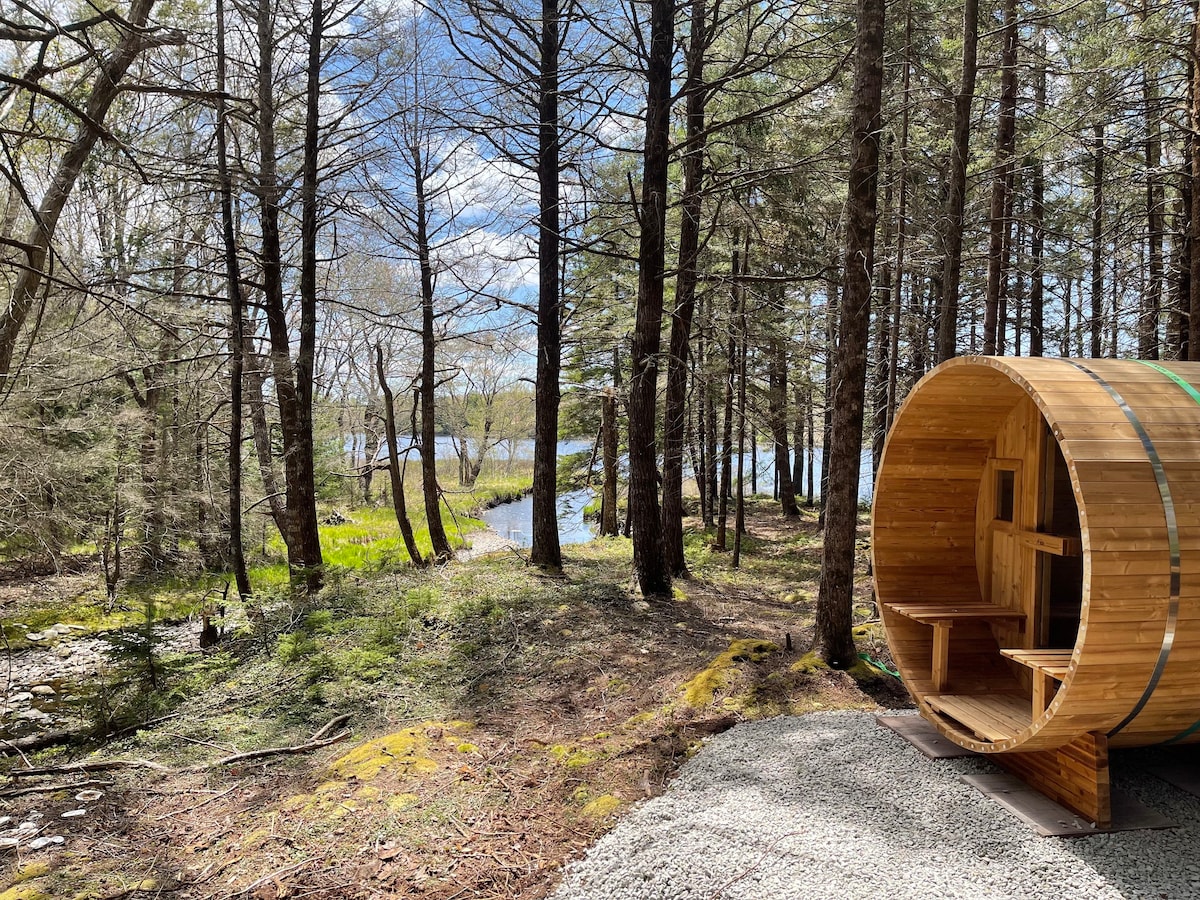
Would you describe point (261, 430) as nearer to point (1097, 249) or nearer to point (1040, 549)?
point (1040, 549)

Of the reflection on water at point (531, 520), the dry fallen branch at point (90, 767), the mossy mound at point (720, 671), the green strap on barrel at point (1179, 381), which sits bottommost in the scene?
the reflection on water at point (531, 520)

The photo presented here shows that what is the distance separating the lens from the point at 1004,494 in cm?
471

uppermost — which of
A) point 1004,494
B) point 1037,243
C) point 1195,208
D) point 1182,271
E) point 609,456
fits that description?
point 1037,243

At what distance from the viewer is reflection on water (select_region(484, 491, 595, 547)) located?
63.2 ft

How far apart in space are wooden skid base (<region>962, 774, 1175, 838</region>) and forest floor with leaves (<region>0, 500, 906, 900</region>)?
131 centimetres

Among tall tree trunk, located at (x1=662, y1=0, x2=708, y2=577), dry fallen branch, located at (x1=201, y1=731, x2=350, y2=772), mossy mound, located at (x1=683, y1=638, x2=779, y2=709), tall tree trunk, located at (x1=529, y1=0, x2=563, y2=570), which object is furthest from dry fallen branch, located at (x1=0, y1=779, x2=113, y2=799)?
tall tree trunk, located at (x1=662, y1=0, x2=708, y2=577)

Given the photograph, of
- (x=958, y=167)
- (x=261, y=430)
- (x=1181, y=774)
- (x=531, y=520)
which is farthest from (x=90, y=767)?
(x=531, y=520)

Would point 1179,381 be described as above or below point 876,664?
above

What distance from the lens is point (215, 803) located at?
438cm

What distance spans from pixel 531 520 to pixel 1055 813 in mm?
16602

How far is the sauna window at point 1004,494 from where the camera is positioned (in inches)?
184

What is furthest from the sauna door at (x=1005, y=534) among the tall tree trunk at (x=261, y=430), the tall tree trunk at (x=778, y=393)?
the tall tree trunk at (x=261, y=430)

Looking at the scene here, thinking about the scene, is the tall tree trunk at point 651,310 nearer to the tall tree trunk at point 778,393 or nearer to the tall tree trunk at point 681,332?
the tall tree trunk at point 681,332

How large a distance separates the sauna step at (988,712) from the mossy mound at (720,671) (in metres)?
1.53
